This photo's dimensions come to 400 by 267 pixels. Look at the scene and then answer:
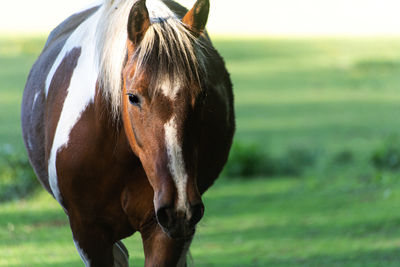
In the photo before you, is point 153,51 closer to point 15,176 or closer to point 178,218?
point 178,218

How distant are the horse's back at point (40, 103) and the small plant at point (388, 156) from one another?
5.00 m

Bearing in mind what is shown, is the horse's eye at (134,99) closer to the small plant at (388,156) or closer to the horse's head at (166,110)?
the horse's head at (166,110)

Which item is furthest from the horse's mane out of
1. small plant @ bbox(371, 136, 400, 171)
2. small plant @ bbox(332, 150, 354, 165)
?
small plant @ bbox(332, 150, 354, 165)

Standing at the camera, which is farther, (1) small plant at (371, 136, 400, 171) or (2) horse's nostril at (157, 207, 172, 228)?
(1) small plant at (371, 136, 400, 171)

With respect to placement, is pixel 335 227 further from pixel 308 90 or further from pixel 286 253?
pixel 308 90

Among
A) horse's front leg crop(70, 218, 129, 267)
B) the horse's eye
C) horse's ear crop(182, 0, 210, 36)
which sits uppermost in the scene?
horse's ear crop(182, 0, 210, 36)

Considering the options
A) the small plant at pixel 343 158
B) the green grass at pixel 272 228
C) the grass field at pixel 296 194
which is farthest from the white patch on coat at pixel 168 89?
the small plant at pixel 343 158

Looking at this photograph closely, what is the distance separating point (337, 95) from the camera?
1360 cm

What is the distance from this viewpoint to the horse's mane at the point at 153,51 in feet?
7.80

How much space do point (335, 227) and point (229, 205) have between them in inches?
54.2

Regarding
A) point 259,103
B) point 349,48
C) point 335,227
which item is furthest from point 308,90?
point 335,227

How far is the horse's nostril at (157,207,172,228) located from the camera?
2279 mm

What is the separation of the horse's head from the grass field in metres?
0.66

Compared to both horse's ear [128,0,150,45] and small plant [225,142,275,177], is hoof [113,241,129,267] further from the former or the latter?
small plant [225,142,275,177]
